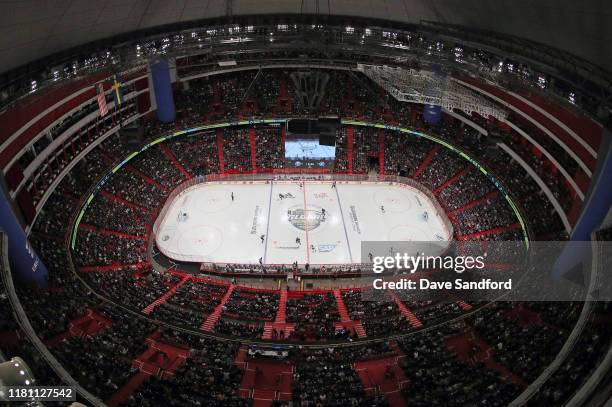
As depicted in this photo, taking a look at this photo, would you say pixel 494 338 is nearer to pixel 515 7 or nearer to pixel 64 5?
pixel 515 7

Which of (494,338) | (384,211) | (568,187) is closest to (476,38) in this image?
(568,187)

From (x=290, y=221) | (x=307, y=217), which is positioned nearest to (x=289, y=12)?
(x=307, y=217)

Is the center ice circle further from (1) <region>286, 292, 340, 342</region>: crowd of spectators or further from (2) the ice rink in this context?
(1) <region>286, 292, 340, 342</region>: crowd of spectators

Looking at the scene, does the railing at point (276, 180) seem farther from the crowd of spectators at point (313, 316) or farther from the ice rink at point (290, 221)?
the crowd of spectators at point (313, 316)

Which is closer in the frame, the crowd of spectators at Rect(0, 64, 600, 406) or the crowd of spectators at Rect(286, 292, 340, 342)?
the crowd of spectators at Rect(0, 64, 600, 406)

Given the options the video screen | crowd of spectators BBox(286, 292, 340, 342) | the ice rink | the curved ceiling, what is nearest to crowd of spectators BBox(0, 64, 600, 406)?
crowd of spectators BBox(286, 292, 340, 342)

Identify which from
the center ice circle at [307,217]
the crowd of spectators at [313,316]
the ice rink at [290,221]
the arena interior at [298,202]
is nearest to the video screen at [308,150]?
the arena interior at [298,202]
